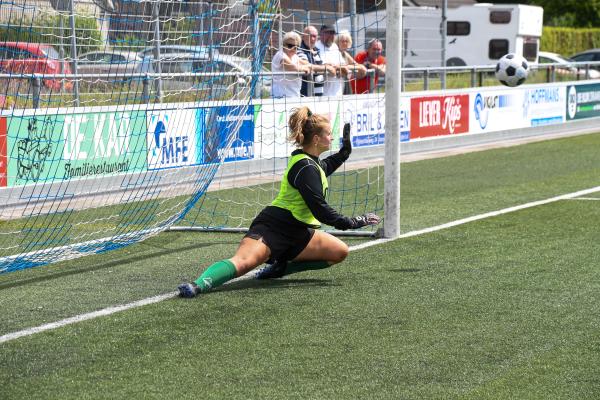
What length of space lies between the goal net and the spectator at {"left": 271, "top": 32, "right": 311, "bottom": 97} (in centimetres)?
11

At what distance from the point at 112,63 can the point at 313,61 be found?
9.10ft

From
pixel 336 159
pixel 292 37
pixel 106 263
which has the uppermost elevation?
pixel 292 37

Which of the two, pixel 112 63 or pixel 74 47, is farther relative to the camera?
pixel 112 63

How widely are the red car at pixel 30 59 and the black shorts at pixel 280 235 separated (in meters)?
2.84

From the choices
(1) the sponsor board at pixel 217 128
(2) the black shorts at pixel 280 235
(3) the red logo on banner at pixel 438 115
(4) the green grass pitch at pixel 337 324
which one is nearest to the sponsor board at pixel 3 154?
(1) the sponsor board at pixel 217 128

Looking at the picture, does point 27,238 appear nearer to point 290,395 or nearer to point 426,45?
point 290,395

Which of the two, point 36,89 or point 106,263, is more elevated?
point 36,89

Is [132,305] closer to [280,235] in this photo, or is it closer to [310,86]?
[280,235]

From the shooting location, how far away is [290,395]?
480 centimetres

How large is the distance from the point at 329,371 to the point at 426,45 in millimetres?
17829

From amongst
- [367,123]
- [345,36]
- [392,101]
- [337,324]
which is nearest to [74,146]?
[345,36]

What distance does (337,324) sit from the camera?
6.15 meters

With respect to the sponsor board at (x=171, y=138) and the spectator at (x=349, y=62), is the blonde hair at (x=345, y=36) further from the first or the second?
the sponsor board at (x=171, y=138)

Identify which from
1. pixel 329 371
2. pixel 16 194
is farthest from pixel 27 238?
pixel 329 371
